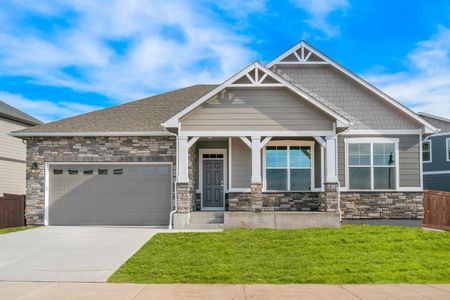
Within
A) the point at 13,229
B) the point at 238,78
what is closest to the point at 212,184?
the point at 238,78

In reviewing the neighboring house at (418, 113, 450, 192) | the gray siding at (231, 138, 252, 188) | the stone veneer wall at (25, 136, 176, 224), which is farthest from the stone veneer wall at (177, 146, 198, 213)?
the neighboring house at (418, 113, 450, 192)

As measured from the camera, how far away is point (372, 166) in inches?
655

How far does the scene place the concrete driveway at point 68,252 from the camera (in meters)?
9.32

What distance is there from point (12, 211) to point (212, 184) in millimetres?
7491

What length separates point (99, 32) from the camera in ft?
49.9

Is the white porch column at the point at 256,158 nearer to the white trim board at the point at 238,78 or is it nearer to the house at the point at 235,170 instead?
the house at the point at 235,170

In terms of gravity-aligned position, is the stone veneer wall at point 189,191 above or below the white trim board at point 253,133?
below

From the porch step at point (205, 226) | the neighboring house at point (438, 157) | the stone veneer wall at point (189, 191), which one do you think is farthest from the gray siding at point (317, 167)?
the neighboring house at point (438, 157)

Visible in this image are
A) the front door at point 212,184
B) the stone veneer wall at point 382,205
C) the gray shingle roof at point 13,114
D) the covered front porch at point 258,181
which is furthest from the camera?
the gray shingle roof at point 13,114

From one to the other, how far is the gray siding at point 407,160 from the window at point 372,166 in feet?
0.82

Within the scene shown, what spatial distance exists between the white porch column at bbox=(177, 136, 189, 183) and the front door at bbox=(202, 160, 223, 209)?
8.44ft

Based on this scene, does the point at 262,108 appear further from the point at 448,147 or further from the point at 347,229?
the point at 448,147

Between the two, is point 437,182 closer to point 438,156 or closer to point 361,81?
point 438,156

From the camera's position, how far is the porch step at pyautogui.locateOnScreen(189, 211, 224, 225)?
15.4 meters
